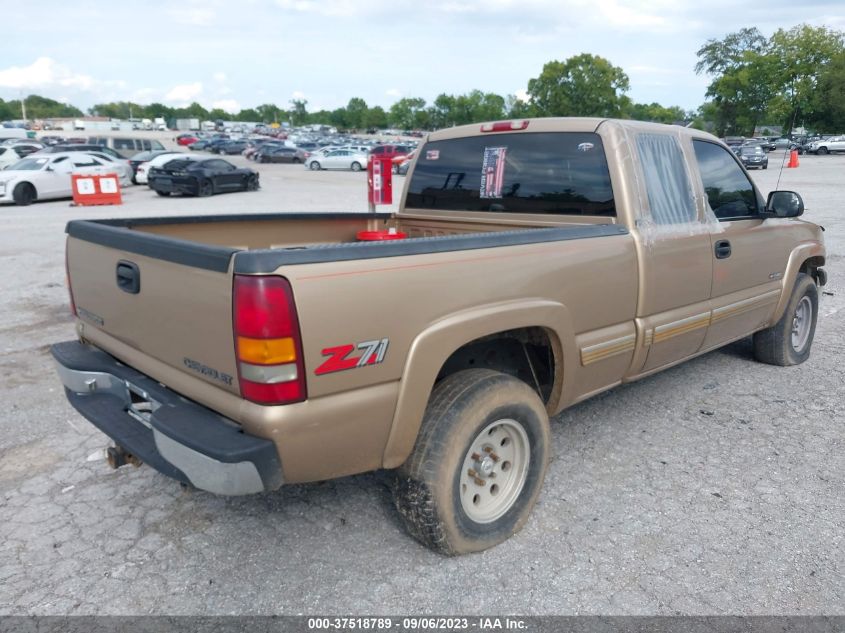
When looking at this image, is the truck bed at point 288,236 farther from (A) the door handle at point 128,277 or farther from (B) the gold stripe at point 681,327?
(B) the gold stripe at point 681,327

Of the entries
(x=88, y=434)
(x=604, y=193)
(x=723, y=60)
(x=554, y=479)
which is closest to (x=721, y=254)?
(x=604, y=193)

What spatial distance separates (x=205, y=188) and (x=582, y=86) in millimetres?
86051

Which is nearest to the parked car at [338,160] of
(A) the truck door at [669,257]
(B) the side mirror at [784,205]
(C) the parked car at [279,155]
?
(C) the parked car at [279,155]

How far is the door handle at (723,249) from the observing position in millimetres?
4049

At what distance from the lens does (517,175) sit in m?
3.95

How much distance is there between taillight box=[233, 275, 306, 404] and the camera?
7.03ft

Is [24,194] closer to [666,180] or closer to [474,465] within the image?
[666,180]

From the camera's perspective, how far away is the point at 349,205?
1855 centimetres

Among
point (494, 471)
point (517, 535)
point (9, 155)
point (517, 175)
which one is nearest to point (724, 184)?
point (517, 175)

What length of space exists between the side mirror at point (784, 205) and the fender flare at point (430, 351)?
8.41 feet

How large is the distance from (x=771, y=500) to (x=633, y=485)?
69cm

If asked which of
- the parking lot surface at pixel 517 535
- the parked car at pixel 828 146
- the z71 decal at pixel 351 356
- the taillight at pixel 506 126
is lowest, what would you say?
the parking lot surface at pixel 517 535

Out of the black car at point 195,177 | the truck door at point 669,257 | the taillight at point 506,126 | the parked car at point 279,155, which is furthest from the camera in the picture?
the parked car at point 279,155

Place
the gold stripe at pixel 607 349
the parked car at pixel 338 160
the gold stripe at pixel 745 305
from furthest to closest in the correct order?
the parked car at pixel 338 160
the gold stripe at pixel 745 305
the gold stripe at pixel 607 349
